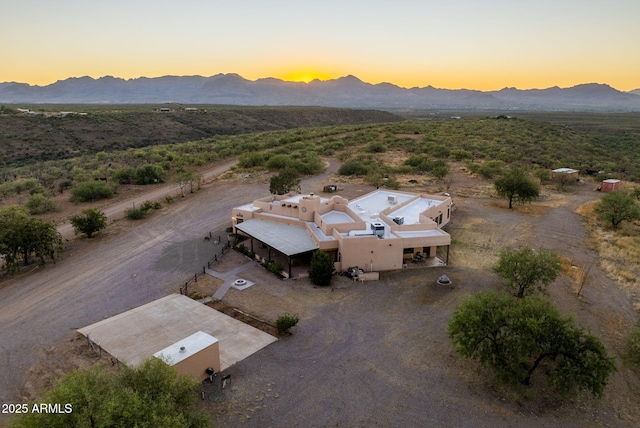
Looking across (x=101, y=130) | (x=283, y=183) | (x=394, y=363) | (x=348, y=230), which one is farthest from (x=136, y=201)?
(x=101, y=130)

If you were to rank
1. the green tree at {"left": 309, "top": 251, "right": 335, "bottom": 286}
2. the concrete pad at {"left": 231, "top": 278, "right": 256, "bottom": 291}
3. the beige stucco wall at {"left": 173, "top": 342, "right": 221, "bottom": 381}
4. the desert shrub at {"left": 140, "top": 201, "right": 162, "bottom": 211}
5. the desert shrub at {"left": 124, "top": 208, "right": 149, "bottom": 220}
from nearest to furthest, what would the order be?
the beige stucco wall at {"left": 173, "top": 342, "right": 221, "bottom": 381} < the concrete pad at {"left": 231, "top": 278, "right": 256, "bottom": 291} < the green tree at {"left": 309, "top": 251, "right": 335, "bottom": 286} < the desert shrub at {"left": 124, "top": 208, "right": 149, "bottom": 220} < the desert shrub at {"left": 140, "top": 201, "right": 162, "bottom": 211}

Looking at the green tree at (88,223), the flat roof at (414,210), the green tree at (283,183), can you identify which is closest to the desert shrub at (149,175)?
the green tree at (88,223)

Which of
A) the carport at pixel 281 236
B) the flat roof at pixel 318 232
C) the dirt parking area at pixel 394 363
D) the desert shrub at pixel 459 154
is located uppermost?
the desert shrub at pixel 459 154

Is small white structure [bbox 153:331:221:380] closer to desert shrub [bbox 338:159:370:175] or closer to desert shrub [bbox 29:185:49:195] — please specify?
desert shrub [bbox 29:185:49:195]

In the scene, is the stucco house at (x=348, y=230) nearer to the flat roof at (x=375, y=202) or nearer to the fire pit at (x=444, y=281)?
the flat roof at (x=375, y=202)

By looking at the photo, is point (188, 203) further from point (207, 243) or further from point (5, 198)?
point (5, 198)

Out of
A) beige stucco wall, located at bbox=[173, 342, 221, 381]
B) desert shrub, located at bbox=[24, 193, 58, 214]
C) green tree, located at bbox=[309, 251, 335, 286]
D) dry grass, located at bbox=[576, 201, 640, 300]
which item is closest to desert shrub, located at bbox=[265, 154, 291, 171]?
desert shrub, located at bbox=[24, 193, 58, 214]

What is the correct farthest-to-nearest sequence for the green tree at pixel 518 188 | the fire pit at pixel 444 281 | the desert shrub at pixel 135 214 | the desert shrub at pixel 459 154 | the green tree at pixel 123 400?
the desert shrub at pixel 459 154 < the green tree at pixel 518 188 < the desert shrub at pixel 135 214 < the fire pit at pixel 444 281 < the green tree at pixel 123 400
